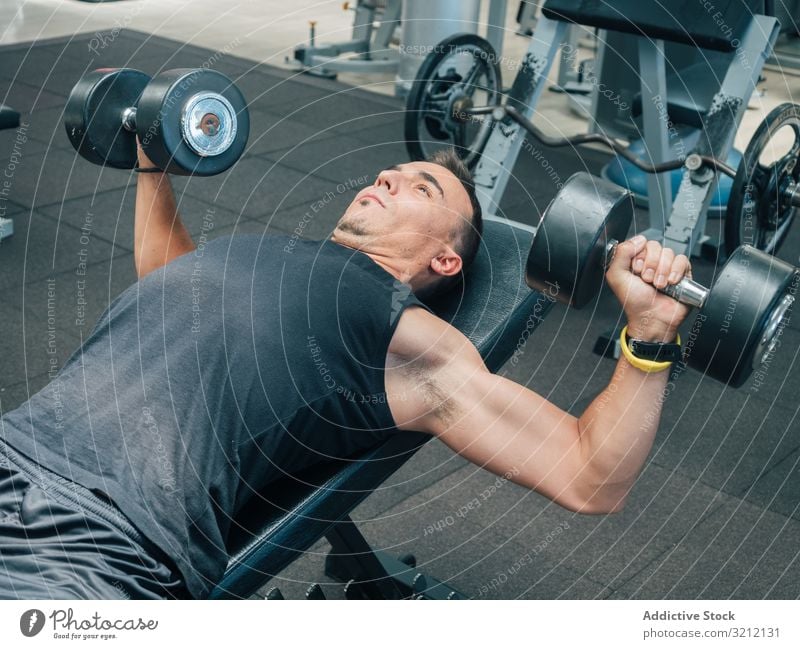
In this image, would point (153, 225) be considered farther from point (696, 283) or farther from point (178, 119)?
point (696, 283)

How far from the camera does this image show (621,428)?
48.8 inches

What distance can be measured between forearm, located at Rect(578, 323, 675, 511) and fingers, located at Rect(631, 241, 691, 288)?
6 cm

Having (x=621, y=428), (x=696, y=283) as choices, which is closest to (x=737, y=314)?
(x=696, y=283)

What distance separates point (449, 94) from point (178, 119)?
1638mm

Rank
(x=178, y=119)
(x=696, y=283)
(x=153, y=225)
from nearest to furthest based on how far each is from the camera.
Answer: (x=696, y=283)
(x=178, y=119)
(x=153, y=225)

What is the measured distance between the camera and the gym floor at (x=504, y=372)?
1.84 m

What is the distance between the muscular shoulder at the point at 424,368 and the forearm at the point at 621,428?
179 millimetres

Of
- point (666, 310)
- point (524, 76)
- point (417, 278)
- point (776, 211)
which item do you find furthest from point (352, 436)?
point (524, 76)

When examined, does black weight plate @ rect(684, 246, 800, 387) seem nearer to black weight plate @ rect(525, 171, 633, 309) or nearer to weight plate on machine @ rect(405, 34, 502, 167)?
black weight plate @ rect(525, 171, 633, 309)

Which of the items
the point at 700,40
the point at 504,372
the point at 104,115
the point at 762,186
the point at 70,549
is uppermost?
the point at 700,40

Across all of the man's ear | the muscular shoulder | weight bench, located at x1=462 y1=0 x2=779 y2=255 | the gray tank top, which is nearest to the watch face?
the muscular shoulder

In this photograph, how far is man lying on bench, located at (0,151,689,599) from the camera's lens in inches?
48.9
